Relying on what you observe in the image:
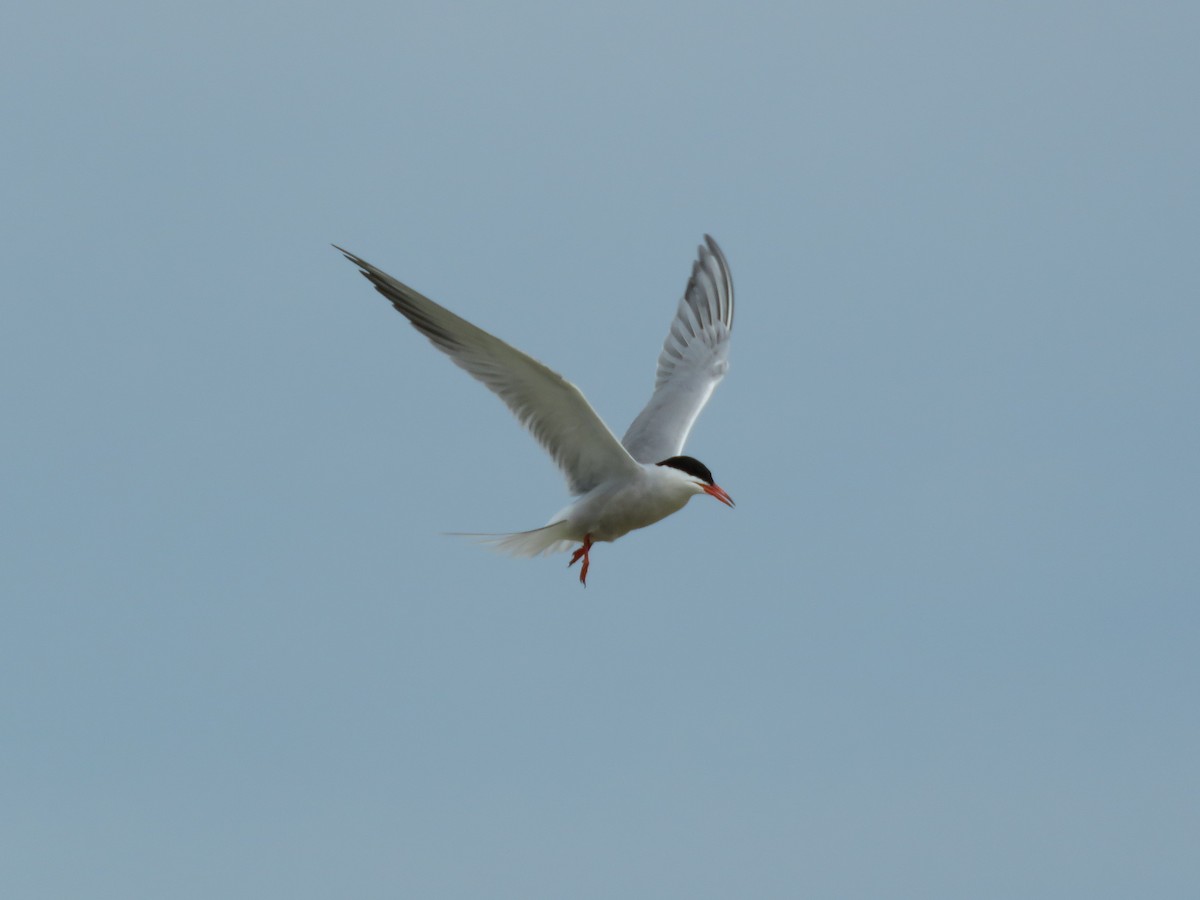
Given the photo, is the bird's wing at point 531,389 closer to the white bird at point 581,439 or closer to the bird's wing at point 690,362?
the white bird at point 581,439

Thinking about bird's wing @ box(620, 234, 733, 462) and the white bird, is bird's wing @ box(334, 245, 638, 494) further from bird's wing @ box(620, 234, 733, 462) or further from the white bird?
bird's wing @ box(620, 234, 733, 462)

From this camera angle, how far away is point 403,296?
10477 mm

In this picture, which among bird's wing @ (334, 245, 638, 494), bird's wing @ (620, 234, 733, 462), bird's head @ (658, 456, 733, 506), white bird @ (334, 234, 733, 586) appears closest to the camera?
bird's wing @ (334, 245, 638, 494)

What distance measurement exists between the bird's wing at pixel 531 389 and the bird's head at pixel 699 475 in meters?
0.42

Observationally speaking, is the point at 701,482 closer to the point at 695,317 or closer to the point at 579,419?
the point at 579,419

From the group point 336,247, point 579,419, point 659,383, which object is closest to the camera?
point 336,247

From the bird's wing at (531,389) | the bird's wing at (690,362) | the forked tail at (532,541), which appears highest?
the bird's wing at (690,362)

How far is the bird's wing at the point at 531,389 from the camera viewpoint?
10.4 meters

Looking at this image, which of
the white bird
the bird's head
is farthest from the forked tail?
the bird's head

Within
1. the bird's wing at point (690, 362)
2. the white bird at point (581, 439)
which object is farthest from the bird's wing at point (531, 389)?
the bird's wing at point (690, 362)

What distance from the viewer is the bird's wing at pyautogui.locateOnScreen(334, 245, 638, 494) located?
34.2 ft

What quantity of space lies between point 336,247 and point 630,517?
293 centimetres

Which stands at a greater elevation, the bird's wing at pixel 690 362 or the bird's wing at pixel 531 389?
the bird's wing at pixel 690 362

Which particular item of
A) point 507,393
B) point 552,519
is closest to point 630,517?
point 552,519
